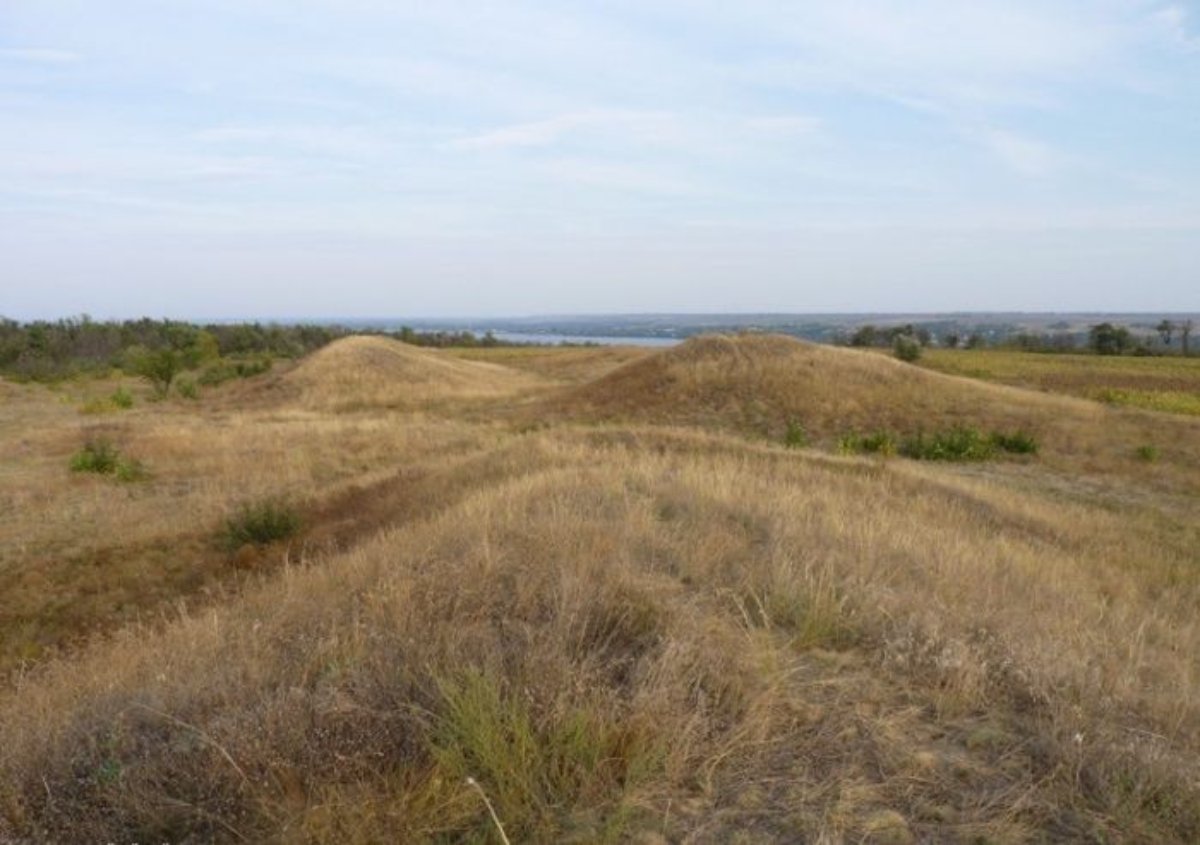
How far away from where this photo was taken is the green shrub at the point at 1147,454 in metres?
20.4

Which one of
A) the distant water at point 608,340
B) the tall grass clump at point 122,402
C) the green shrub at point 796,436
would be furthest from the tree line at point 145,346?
the green shrub at point 796,436

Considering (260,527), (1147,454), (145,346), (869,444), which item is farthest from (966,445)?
(145,346)

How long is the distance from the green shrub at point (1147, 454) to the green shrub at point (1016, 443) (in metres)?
2.24

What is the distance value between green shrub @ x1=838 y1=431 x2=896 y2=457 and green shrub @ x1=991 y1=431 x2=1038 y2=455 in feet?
8.67

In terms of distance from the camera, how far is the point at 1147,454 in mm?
20484

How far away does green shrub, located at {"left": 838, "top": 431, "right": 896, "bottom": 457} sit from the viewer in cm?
2059

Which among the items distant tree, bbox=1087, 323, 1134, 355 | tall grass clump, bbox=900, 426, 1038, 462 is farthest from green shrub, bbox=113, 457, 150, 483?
distant tree, bbox=1087, 323, 1134, 355

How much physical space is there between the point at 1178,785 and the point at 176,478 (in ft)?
55.3

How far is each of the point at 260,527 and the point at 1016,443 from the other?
61.6 feet

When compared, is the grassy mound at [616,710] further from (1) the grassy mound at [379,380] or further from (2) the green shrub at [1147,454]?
(1) the grassy mound at [379,380]

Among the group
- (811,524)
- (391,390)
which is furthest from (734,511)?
(391,390)

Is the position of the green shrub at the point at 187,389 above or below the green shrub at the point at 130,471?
above

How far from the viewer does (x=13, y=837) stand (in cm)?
283

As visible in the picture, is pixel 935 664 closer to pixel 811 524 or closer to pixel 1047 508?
pixel 811 524
